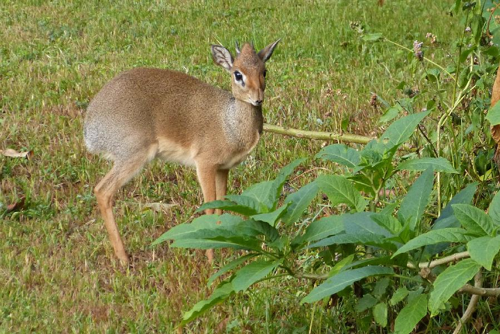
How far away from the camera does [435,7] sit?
10.4 m

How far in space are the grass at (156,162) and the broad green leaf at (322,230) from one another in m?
0.52

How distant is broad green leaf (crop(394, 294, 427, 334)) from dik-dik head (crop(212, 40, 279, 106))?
2.36m

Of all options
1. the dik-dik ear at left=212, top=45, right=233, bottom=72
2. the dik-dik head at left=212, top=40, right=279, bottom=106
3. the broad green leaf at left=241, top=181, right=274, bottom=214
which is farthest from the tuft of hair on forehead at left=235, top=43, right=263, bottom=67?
the broad green leaf at left=241, top=181, right=274, bottom=214

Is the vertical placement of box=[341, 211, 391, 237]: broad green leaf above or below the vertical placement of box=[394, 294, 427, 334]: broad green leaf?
above

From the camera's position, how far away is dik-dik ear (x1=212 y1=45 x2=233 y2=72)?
5.57 metres

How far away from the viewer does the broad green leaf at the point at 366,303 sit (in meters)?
3.59

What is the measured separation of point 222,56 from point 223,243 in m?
2.57

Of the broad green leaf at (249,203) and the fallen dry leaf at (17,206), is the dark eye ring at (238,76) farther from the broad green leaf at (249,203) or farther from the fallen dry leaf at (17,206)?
the broad green leaf at (249,203)

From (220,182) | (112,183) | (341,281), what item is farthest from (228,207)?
(220,182)

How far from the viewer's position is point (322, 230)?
3359 mm

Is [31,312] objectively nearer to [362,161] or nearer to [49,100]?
[362,161]

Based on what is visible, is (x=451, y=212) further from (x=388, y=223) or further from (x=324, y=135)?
(x=324, y=135)

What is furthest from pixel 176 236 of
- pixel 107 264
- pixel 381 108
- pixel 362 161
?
pixel 381 108

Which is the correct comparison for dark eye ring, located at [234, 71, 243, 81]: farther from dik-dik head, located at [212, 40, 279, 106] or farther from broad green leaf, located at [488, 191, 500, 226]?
broad green leaf, located at [488, 191, 500, 226]
